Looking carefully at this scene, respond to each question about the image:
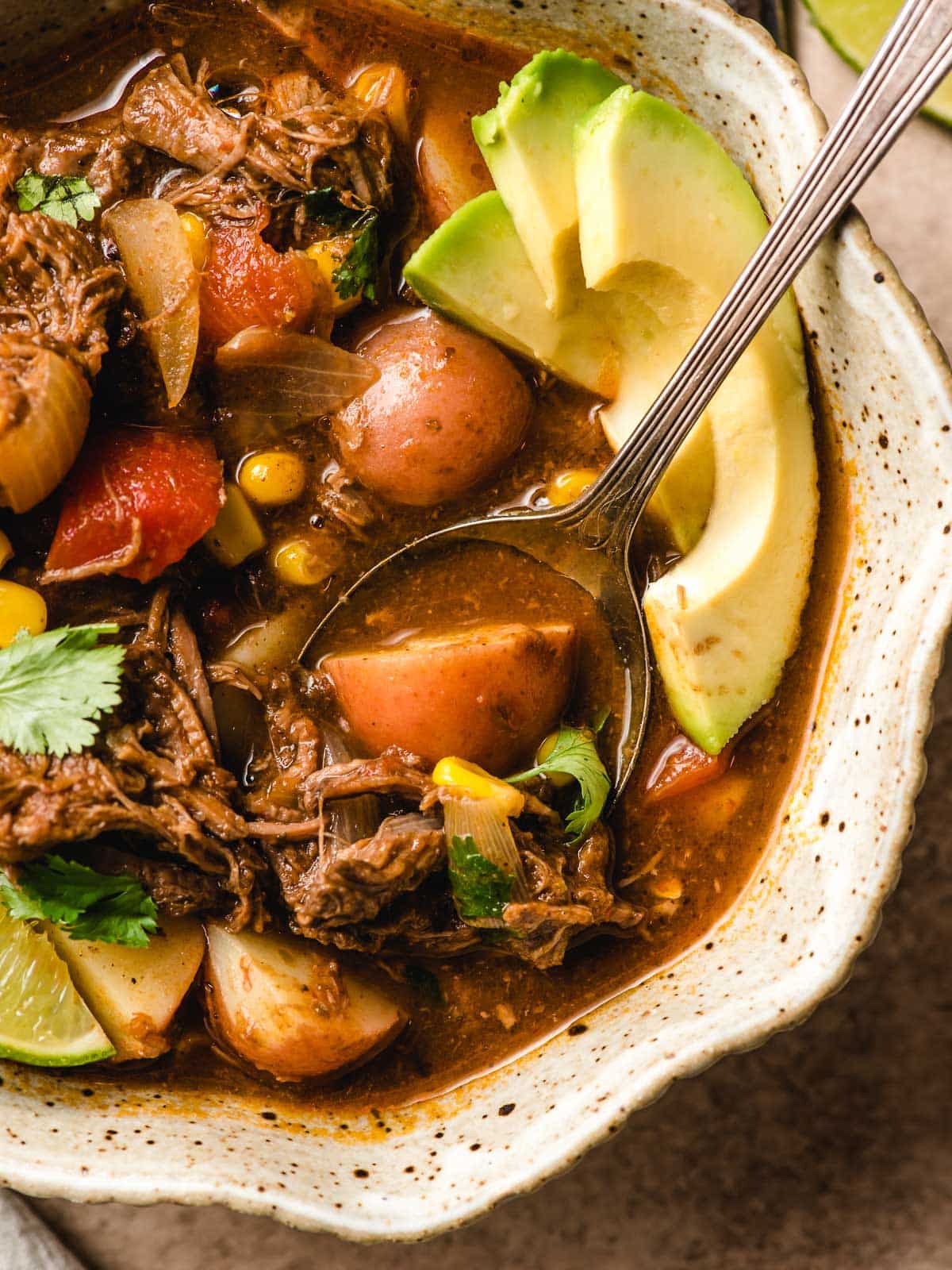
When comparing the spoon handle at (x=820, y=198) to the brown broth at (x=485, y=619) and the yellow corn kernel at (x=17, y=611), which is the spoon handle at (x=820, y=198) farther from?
the yellow corn kernel at (x=17, y=611)

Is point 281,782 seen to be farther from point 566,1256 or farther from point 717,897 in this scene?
point 566,1256

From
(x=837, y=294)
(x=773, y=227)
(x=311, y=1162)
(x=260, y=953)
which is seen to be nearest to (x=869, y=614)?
(x=837, y=294)

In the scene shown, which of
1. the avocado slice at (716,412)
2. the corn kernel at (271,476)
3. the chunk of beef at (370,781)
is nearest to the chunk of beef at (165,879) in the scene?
the chunk of beef at (370,781)

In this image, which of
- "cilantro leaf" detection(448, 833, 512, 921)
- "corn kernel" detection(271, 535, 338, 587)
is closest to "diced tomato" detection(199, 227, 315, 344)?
"corn kernel" detection(271, 535, 338, 587)

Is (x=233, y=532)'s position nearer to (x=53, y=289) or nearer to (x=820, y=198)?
(x=53, y=289)

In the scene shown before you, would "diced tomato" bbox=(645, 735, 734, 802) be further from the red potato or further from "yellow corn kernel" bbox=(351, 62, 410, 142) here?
"yellow corn kernel" bbox=(351, 62, 410, 142)
